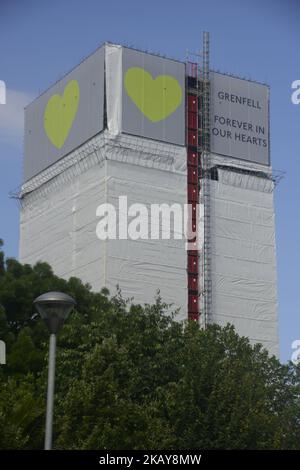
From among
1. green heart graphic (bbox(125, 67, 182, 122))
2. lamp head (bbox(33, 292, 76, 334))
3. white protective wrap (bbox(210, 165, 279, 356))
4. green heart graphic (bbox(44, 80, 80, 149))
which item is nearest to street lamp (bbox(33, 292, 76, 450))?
lamp head (bbox(33, 292, 76, 334))

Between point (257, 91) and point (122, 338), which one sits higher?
point (257, 91)

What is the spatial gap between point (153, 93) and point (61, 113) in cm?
789

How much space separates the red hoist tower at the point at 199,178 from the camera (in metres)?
69.4

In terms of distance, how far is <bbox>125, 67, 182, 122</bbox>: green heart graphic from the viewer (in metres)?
70.3

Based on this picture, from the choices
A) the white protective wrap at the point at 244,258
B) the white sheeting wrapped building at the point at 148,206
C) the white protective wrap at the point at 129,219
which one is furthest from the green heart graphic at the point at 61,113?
the white protective wrap at the point at 244,258

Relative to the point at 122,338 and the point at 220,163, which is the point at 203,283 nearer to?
the point at 220,163

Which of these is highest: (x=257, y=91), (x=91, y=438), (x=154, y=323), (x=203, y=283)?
(x=257, y=91)

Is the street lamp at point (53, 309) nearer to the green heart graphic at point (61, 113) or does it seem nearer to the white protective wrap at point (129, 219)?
the white protective wrap at point (129, 219)

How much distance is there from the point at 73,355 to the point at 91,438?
6115 mm

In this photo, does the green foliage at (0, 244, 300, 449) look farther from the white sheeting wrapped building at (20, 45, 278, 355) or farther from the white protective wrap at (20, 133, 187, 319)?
the white sheeting wrapped building at (20, 45, 278, 355)

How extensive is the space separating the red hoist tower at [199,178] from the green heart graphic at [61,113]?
8370mm

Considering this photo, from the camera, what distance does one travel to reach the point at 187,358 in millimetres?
30016

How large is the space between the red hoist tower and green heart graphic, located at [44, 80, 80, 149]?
8.37 m

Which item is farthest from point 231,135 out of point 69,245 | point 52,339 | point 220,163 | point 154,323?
point 52,339
